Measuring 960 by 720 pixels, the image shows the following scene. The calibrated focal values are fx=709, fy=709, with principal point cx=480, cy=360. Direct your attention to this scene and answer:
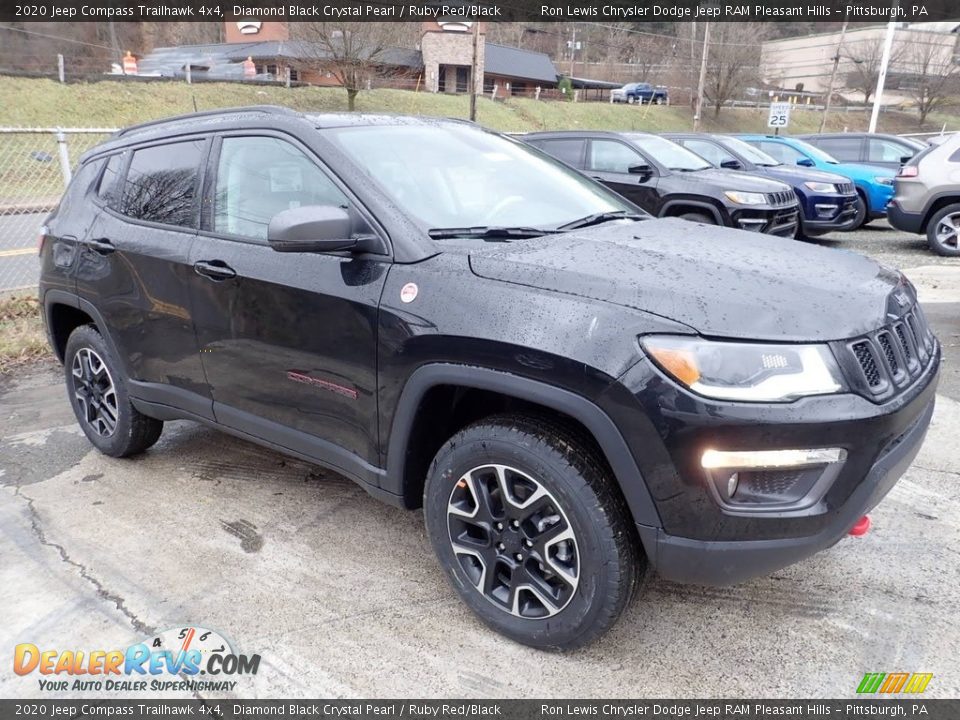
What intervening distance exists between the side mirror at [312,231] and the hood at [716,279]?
0.46 metres

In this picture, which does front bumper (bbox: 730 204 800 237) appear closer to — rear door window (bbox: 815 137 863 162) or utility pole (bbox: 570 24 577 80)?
rear door window (bbox: 815 137 863 162)

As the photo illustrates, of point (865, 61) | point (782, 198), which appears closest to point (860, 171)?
point (782, 198)

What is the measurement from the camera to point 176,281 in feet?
10.5

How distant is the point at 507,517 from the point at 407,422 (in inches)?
18.9

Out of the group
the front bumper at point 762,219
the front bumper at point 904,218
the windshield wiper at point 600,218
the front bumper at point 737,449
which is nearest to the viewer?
the front bumper at point 737,449

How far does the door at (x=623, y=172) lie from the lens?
898 centimetres

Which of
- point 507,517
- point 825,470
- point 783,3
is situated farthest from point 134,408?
point 783,3

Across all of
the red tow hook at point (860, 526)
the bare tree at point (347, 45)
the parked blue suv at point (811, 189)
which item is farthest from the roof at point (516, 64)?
the red tow hook at point (860, 526)

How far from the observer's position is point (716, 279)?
2209mm

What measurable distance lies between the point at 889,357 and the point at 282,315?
2.13m

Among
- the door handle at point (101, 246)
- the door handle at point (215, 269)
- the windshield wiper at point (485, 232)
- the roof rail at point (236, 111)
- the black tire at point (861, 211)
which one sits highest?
the roof rail at point (236, 111)

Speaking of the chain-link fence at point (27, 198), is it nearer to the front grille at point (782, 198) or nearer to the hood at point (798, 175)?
the front grille at point (782, 198)

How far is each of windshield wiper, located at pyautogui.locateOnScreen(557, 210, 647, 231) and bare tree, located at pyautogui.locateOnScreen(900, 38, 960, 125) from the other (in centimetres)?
5655

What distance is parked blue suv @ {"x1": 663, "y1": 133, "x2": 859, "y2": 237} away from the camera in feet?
33.7
